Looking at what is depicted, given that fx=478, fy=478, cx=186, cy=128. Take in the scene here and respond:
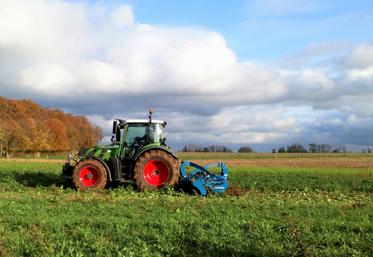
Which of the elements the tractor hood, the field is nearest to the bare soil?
the tractor hood

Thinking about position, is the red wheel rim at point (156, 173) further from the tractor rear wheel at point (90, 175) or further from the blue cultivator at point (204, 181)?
the tractor rear wheel at point (90, 175)

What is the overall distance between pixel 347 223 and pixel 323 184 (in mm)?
10228

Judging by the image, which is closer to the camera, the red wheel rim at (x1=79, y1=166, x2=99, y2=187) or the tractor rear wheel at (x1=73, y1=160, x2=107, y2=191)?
the tractor rear wheel at (x1=73, y1=160, x2=107, y2=191)

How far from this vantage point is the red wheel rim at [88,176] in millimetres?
16406

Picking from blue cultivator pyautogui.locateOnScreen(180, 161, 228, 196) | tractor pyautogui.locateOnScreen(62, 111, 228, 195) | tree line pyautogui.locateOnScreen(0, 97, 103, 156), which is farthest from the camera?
tree line pyautogui.locateOnScreen(0, 97, 103, 156)

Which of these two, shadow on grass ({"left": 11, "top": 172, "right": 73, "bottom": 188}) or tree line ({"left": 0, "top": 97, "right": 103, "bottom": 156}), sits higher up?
tree line ({"left": 0, "top": 97, "right": 103, "bottom": 156})

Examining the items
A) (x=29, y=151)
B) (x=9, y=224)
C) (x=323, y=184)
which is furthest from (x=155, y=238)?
(x=29, y=151)

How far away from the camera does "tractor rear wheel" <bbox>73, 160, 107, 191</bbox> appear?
16297 millimetres

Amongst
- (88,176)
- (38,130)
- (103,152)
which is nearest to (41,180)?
(88,176)

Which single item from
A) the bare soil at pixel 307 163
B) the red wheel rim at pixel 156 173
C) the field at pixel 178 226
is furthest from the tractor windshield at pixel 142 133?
the bare soil at pixel 307 163

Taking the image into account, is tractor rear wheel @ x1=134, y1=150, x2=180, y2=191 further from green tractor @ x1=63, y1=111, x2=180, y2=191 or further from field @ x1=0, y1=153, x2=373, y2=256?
field @ x1=0, y1=153, x2=373, y2=256

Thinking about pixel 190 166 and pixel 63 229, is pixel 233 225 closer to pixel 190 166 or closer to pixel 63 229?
pixel 63 229

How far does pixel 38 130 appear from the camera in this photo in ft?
282

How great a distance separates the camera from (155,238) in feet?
27.7
